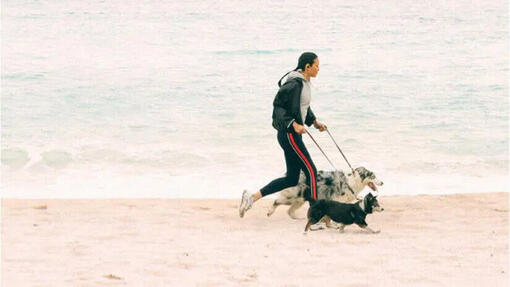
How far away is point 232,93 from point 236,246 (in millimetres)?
12425

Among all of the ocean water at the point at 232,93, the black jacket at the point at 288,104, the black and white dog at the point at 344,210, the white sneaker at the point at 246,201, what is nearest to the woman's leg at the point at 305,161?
the black jacket at the point at 288,104

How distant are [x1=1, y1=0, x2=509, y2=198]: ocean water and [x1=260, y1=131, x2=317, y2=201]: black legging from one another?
2844 millimetres

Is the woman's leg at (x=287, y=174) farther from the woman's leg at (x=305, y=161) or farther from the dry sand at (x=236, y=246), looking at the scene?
the dry sand at (x=236, y=246)

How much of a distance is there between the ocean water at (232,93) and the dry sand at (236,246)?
2151 mm

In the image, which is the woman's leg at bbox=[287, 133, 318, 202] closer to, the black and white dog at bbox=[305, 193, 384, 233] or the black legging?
the black legging

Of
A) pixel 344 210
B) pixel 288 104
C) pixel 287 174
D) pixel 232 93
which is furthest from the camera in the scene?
pixel 232 93

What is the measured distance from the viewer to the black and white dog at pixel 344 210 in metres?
7.91

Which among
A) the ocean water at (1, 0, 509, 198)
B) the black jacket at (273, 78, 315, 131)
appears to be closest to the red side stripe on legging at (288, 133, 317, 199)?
the black jacket at (273, 78, 315, 131)

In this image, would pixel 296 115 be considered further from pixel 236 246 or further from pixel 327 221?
pixel 236 246

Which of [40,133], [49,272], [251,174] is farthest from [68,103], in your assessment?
[49,272]

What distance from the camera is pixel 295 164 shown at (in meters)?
8.30

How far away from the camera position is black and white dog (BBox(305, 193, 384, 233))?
7.91 m

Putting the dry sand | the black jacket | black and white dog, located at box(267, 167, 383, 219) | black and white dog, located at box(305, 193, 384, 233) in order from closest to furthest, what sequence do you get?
the dry sand, black and white dog, located at box(305, 193, 384, 233), the black jacket, black and white dog, located at box(267, 167, 383, 219)

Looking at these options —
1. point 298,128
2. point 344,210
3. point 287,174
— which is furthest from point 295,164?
point 344,210
